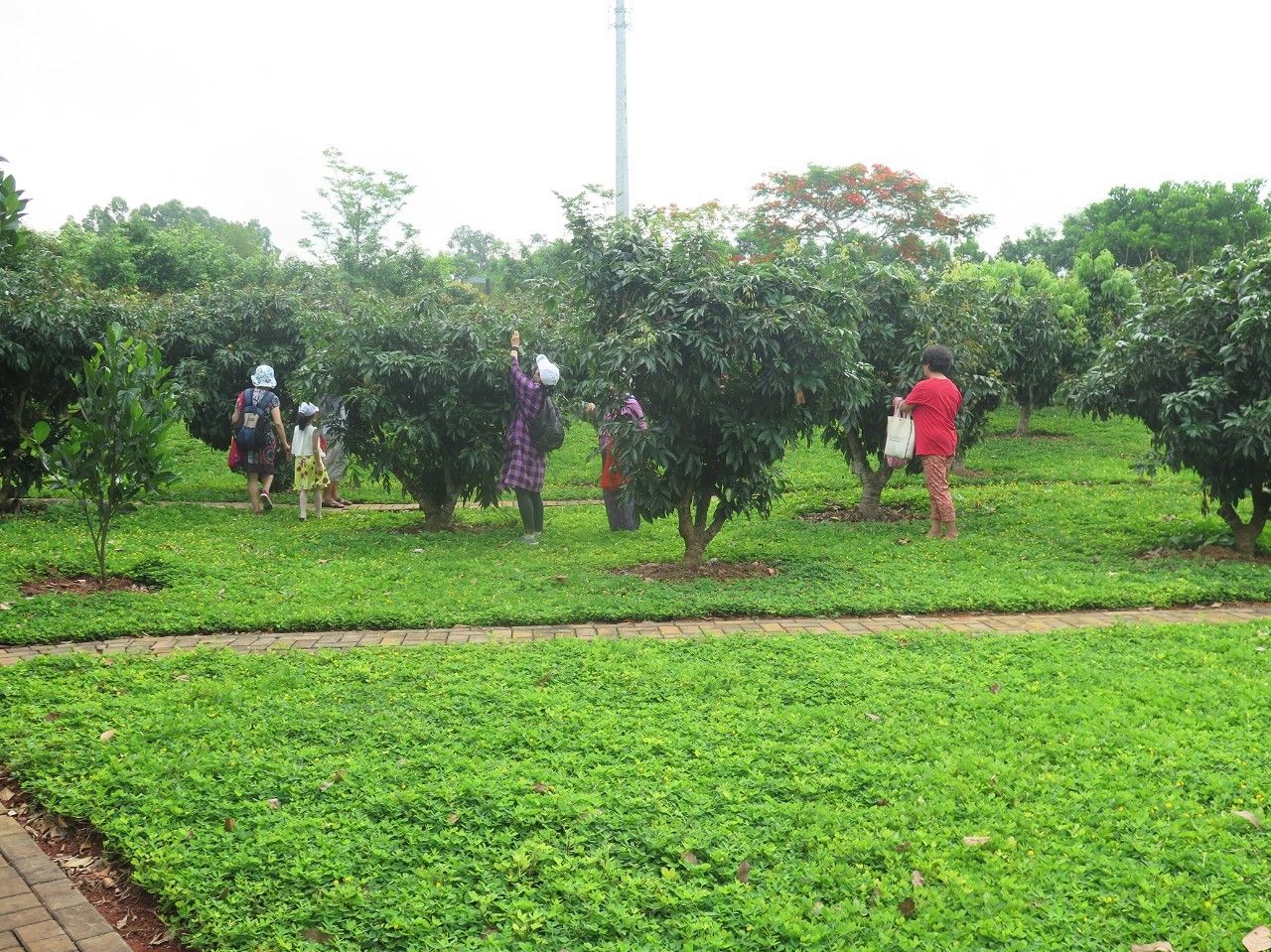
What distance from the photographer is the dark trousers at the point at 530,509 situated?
9.45 metres

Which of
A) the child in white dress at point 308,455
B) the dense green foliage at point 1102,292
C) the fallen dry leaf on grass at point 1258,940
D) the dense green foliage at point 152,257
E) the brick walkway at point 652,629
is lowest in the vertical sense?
the fallen dry leaf on grass at point 1258,940

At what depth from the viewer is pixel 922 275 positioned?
12.3 meters

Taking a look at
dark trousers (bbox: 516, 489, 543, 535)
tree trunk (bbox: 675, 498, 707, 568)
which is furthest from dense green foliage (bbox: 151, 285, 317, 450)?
tree trunk (bbox: 675, 498, 707, 568)

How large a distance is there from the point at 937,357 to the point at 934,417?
0.52 metres

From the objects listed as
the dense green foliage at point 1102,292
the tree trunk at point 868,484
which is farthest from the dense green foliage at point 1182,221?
the tree trunk at point 868,484

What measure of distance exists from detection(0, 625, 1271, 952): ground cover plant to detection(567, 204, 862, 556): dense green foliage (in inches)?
96.6

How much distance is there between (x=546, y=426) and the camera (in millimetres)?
9117

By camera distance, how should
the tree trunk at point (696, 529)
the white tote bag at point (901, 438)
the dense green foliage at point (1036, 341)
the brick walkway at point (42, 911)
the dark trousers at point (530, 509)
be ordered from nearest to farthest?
the brick walkway at point (42, 911) → the tree trunk at point (696, 529) → the white tote bag at point (901, 438) → the dark trousers at point (530, 509) → the dense green foliage at point (1036, 341)

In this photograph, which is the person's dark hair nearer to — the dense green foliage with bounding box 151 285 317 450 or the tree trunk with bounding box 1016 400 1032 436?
the dense green foliage with bounding box 151 285 317 450

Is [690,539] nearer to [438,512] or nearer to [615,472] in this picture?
[615,472]

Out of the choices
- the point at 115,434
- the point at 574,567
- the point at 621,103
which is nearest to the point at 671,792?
the point at 574,567

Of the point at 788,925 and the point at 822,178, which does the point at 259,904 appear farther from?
the point at 822,178

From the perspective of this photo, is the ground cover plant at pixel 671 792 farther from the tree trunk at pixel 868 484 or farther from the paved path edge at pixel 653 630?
the tree trunk at pixel 868 484

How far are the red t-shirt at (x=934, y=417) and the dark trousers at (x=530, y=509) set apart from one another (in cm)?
340
